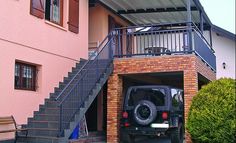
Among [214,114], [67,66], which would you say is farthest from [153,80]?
[214,114]

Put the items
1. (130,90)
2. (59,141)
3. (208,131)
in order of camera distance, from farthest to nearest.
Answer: (130,90)
(59,141)
(208,131)

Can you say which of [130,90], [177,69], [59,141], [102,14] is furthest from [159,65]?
[102,14]

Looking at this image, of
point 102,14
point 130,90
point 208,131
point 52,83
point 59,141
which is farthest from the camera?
point 102,14

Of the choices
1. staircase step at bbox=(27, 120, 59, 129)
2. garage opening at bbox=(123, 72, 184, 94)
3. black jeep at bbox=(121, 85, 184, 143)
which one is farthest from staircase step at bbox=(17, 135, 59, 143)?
garage opening at bbox=(123, 72, 184, 94)

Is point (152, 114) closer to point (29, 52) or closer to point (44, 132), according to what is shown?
point (44, 132)

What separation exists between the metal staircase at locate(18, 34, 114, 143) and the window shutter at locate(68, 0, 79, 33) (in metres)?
1.88

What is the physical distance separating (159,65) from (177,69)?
0.66m

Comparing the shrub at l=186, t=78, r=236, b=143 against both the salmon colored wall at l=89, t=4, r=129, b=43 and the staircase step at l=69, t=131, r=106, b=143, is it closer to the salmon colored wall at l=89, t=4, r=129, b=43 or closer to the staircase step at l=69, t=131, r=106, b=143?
the staircase step at l=69, t=131, r=106, b=143

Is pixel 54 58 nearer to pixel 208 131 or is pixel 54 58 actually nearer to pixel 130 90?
pixel 130 90

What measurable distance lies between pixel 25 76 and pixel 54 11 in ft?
10.4

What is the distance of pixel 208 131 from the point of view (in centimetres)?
949

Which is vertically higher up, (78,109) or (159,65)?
(159,65)

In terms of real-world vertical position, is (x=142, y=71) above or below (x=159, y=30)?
below

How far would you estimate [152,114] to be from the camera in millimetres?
11320
